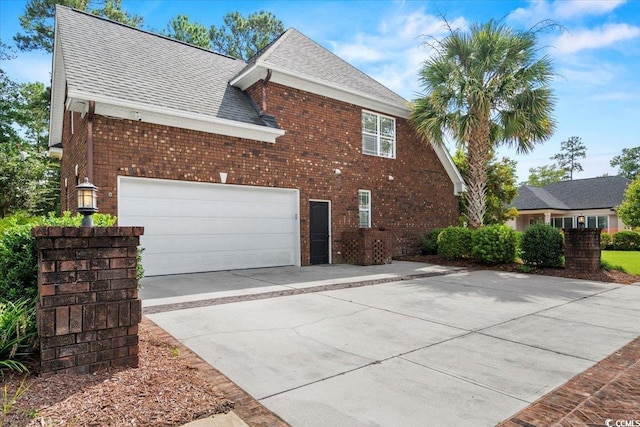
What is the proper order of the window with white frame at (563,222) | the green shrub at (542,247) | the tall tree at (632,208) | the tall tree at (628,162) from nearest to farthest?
the green shrub at (542,247) < the tall tree at (632,208) < the window with white frame at (563,222) < the tall tree at (628,162)

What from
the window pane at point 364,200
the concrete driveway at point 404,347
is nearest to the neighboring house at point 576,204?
the window pane at point 364,200

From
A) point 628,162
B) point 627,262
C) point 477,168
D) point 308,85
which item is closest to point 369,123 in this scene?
point 308,85

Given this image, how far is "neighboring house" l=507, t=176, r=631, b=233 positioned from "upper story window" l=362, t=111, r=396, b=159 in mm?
17671

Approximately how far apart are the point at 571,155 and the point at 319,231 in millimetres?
67565

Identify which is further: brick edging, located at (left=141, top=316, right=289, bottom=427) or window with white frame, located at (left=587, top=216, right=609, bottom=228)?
window with white frame, located at (left=587, top=216, right=609, bottom=228)

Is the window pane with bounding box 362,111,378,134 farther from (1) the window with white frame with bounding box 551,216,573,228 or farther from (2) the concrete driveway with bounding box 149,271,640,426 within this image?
(1) the window with white frame with bounding box 551,216,573,228

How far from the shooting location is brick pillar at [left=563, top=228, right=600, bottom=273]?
9.23m

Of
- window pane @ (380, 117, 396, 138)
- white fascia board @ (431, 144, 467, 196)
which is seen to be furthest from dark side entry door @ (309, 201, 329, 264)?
white fascia board @ (431, 144, 467, 196)

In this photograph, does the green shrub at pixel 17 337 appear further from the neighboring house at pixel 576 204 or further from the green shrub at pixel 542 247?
the neighboring house at pixel 576 204

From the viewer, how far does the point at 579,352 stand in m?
3.73

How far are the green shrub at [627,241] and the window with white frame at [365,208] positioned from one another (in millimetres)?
15844

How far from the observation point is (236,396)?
2.69m

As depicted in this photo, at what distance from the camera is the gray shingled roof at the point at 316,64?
35.1 ft

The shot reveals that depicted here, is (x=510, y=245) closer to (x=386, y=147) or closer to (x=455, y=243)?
(x=455, y=243)
